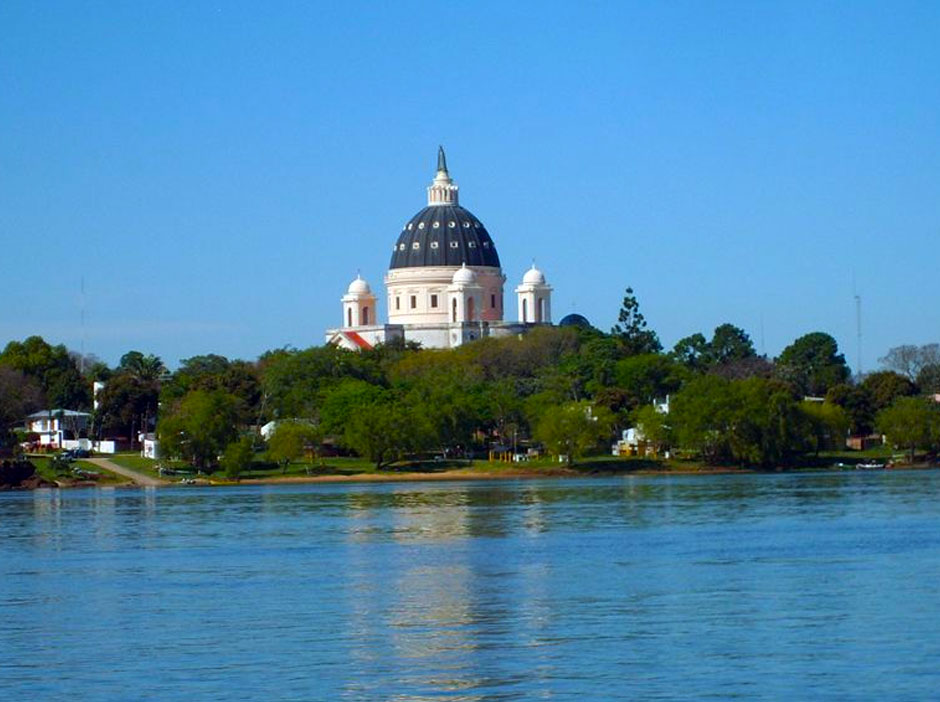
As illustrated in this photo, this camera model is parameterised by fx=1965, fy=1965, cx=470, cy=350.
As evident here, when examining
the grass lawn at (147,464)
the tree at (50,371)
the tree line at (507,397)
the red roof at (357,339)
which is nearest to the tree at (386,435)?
the tree line at (507,397)

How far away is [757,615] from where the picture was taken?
3219cm

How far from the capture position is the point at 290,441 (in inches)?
3836

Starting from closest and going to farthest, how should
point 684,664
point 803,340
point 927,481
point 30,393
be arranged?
point 684,664, point 927,481, point 30,393, point 803,340

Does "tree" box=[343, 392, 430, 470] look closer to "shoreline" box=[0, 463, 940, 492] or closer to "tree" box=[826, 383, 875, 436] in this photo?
"shoreline" box=[0, 463, 940, 492]

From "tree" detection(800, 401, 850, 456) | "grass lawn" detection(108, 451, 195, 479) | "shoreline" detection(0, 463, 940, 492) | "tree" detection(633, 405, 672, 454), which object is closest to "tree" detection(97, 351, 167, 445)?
"grass lawn" detection(108, 451, 195, 479)

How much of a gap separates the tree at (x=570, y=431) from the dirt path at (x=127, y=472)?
19127mm

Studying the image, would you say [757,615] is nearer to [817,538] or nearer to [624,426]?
[817,538]

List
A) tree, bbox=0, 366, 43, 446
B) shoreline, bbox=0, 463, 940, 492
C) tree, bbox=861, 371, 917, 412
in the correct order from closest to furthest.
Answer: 1. shoreline, bbox=0, 463, 940, 492
2. tree, bbox=0, 366, 43, 446
3. tree, bbox=861, 371, 917, 412

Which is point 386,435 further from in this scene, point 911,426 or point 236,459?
point 911,426

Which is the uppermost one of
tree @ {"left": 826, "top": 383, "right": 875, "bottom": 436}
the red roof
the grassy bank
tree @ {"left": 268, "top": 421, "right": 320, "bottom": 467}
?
the red roof

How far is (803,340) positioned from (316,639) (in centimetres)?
13112

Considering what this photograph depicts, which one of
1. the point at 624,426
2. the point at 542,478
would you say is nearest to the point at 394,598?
the point at 542,478

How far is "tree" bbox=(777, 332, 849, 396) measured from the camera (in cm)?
14175

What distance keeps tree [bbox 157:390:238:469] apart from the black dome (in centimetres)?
7203
